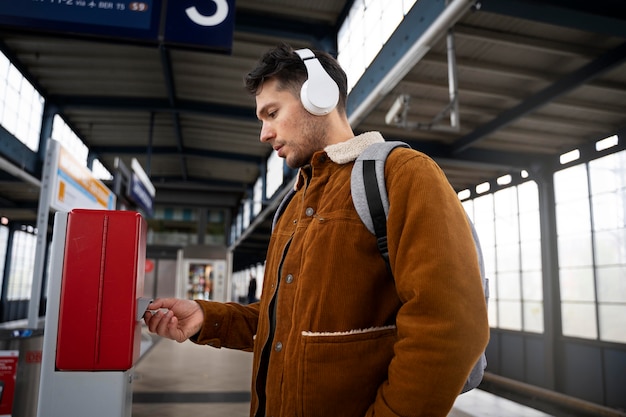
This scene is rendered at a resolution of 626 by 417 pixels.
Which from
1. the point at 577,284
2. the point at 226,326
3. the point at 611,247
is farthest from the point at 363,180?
the point at 577,284

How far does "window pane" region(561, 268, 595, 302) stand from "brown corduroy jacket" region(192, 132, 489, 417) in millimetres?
8720

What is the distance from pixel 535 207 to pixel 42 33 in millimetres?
9509

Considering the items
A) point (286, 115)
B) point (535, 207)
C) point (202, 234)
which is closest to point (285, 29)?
point (535, 207)

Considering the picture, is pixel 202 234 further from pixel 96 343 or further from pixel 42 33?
pixel 96 343

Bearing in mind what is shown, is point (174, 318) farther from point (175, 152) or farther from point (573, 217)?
point (175, 152)

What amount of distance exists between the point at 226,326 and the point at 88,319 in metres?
0.48

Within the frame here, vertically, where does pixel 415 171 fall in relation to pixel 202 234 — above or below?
below

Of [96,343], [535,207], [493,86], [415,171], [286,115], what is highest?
[493,86]

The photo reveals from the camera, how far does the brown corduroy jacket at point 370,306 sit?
1025 mm

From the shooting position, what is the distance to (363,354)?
3.86ft

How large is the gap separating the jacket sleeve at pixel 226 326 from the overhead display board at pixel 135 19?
9.29 ft

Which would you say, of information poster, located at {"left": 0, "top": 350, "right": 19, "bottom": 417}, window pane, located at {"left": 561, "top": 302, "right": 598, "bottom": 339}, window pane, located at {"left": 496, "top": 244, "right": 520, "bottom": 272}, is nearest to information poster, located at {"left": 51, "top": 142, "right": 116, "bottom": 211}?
information poster, located at {"left": 0, "top": 350, "right": 19, "bottom": 417}

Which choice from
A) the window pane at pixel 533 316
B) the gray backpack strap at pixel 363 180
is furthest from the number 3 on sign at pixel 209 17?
the window pane at pixel 533 316

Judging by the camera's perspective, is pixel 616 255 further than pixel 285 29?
No
